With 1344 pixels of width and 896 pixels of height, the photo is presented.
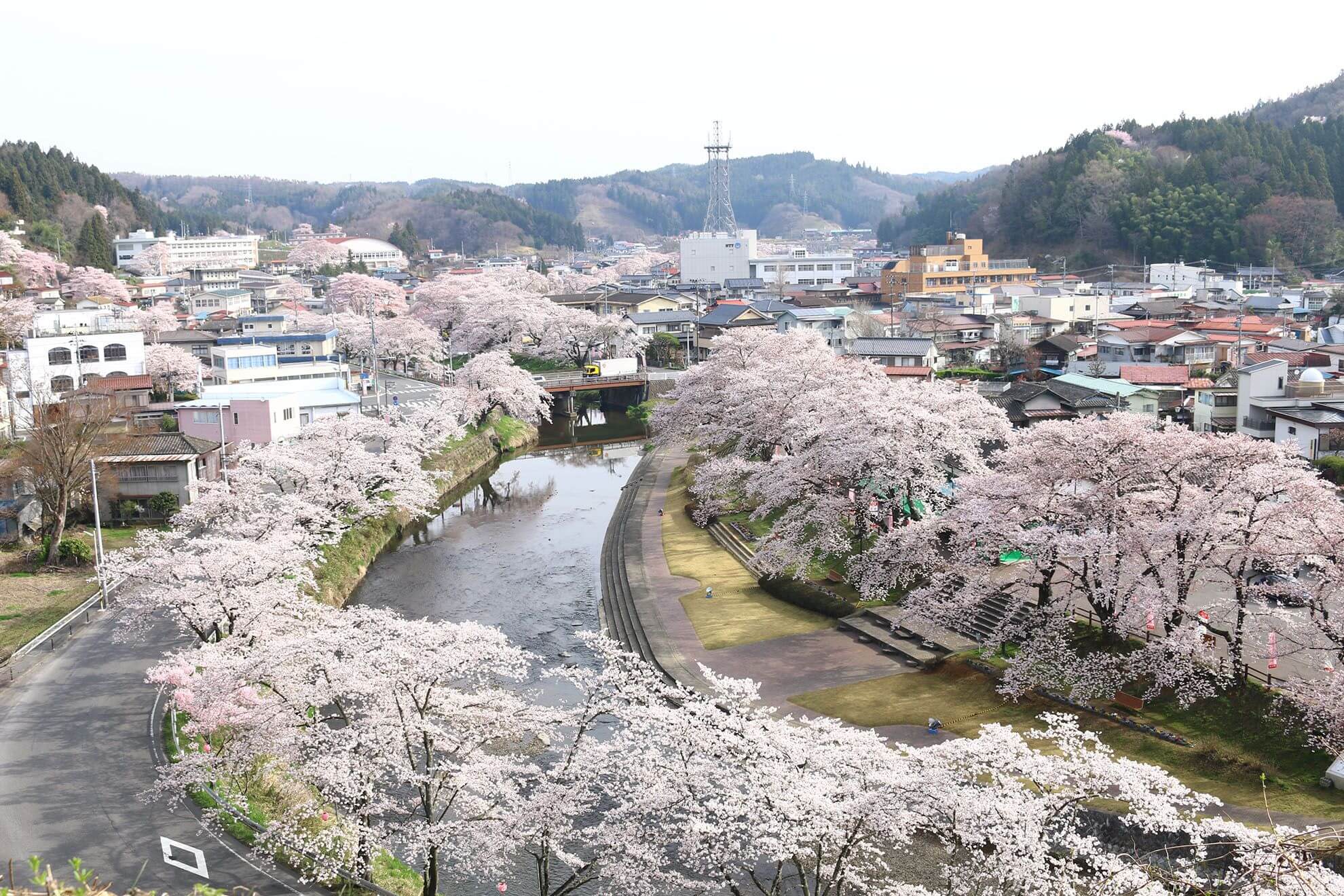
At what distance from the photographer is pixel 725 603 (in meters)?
21.1

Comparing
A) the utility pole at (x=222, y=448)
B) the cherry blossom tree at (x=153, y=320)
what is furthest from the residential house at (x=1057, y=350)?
the cherry blossom tree at (x=153, y=320)

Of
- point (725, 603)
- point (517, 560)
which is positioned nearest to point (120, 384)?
point (517, 560)

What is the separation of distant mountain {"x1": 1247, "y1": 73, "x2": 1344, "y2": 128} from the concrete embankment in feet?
295

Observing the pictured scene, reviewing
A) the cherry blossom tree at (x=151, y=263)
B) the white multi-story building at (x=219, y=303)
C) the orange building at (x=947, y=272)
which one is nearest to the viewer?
the white multi-story building at (x=219, y=303)

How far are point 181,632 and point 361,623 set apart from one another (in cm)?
585

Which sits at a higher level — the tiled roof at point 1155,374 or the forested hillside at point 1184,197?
the forested hillside at point 1184,197

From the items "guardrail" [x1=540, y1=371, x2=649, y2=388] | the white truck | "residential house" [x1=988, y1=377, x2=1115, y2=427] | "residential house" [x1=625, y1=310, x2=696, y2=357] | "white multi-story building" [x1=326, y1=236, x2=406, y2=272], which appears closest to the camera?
"residential house" [x1=988, y1=377, x2=1115, y2=427]

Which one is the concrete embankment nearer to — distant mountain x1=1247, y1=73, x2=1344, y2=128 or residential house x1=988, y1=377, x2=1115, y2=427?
residential house x1=988, y1=377, x2=1115, y2=427

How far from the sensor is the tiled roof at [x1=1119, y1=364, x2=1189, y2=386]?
3356 cm

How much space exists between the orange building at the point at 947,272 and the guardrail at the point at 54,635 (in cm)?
5163

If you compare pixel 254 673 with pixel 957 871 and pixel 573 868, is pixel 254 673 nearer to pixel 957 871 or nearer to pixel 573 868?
pixel 573 868

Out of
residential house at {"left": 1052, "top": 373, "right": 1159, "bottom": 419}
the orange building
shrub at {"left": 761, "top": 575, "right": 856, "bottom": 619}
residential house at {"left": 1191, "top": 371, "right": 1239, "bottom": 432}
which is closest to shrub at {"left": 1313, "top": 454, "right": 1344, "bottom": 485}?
residential house at {"left": 1191, "top": 371, "right": 1239, "bottom": 432}

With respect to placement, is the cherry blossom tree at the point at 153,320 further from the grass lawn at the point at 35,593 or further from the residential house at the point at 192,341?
Result: the grass lawn at the point at 35,593

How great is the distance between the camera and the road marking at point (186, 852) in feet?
38.0
